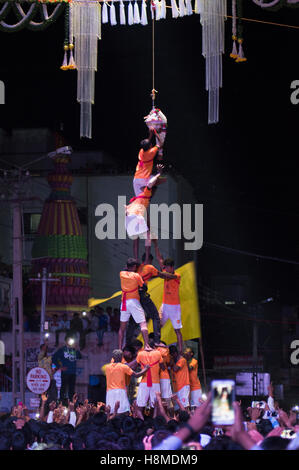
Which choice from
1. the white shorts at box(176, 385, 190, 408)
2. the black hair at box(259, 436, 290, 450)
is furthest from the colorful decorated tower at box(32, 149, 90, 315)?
the black hair at box(259, 436, 290, 450)

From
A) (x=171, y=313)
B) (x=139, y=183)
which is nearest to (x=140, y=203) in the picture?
(x=139, y=183)

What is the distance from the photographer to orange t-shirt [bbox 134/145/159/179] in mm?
13773

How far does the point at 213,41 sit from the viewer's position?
1301 cm

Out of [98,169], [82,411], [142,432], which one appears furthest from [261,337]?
[142,432]

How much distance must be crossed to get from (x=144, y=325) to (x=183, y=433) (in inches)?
332

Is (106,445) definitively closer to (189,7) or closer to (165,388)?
(165,388)

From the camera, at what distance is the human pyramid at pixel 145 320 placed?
13.1 m

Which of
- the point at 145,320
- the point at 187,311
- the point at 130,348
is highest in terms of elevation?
the point at 187,311

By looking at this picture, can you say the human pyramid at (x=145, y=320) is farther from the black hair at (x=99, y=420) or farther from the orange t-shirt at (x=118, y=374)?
the black hair at (x=99, y=420)

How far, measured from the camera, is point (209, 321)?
3316 centimetres

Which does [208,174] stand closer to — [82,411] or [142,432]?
[82,411]

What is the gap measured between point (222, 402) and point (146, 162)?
900cm

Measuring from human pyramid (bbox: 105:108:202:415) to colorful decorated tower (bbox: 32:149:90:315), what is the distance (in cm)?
2191

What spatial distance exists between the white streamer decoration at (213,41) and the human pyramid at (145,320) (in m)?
1.08
